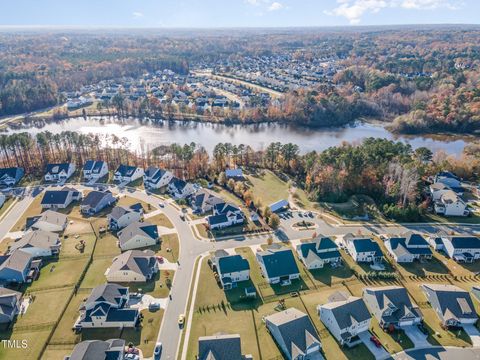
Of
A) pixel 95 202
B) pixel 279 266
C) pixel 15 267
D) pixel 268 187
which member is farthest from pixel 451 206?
pixel 15 267

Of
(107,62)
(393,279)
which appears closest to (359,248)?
(393,279)

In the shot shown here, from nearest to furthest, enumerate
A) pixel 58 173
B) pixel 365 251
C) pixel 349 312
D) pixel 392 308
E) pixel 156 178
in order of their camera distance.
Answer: pixel 349 312 → pixel 392 308 → pixel 365 251 → pixel 156 178 → pixel 58 173

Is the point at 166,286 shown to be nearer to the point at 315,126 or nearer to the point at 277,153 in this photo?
the point at 277,153

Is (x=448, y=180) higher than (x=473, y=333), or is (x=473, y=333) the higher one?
(x=448, y=180)

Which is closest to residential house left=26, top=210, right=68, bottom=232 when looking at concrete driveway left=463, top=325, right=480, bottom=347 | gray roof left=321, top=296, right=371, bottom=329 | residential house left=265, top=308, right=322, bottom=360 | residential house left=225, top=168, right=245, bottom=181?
residential house left=225, top=168, right=245, bottom=181

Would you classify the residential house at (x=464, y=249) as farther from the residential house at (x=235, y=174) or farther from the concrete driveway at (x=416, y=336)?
the residential house at (x=235, y=174)

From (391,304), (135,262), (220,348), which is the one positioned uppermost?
(220,348)

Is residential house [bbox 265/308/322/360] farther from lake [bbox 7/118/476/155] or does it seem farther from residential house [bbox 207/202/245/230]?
lake [bbox 7/118/476/155]

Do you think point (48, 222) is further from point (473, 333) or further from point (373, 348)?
point (473, 333)
